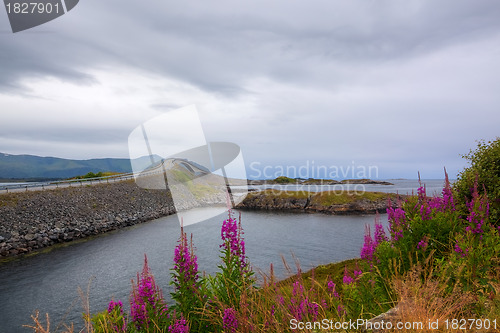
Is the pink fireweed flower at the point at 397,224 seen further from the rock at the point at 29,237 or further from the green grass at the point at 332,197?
the green grass at the point at 332,197

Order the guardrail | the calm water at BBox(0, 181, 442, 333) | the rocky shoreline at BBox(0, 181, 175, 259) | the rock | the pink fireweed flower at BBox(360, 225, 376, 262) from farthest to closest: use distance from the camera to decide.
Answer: the guardrail
the rocky shoreline at BBox(0, 181, 175, 259)
the rock
the calm water at BBox(0, 181, 442, 333)
the pink fireweed flower at BBox(360, 225, 376, 262)

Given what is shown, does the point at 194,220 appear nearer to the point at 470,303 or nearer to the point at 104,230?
the point at 104,230

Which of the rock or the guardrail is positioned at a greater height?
the guardrail

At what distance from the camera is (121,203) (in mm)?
44156

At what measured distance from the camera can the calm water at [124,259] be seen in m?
17.2

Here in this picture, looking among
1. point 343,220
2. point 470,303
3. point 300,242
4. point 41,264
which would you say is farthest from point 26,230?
point 343,220

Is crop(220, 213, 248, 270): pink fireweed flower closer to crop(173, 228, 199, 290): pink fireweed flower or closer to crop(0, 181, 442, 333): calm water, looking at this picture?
crop(173, 228, 199, 290): pink fireweed flower

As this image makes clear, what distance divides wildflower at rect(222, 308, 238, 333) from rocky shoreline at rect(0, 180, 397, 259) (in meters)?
22.8

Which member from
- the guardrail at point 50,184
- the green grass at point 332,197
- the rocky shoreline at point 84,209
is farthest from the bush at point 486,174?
the green grass at point 332,197

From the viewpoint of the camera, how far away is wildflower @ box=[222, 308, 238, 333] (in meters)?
4.66

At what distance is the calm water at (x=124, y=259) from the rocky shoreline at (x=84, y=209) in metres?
2.36

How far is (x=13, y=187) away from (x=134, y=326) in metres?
40.7

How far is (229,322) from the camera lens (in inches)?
185

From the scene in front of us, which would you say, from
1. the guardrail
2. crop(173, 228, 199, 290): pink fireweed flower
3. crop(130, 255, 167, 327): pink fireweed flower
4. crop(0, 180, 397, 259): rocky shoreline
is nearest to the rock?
crop(0, 180, 397, 259): rocky shoreline
